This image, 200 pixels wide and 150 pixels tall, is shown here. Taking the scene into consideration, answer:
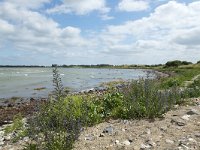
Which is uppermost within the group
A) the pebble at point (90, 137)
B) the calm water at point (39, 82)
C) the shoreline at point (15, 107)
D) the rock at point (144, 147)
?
the rock at point (144, 147)

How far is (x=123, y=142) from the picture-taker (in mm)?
7953

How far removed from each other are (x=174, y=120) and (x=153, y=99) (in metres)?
1.27

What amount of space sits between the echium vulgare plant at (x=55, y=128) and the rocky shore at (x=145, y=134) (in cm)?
37

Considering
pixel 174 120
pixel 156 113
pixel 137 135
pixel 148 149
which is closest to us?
pixel 148 149

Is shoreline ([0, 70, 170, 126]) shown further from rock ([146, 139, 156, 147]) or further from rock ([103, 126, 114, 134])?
rock ([146, 139, 156, 147])

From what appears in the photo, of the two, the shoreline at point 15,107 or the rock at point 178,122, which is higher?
the rock at point 178,122

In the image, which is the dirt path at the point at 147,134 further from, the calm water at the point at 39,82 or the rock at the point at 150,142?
the calm water at the point at 39,82

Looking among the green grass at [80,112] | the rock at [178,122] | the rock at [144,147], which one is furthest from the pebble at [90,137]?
the rock at [178,122]

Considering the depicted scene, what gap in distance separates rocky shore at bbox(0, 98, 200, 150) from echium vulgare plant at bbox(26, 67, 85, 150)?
0.37m

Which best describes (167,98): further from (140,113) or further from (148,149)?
(148,149)

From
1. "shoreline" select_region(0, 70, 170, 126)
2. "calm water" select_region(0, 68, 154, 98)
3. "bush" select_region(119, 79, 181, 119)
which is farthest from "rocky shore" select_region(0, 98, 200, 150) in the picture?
"calm water" select_region(0, 68, 154, 98)

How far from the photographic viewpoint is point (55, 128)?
8188mm

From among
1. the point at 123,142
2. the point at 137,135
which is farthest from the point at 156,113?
the point at 123,142

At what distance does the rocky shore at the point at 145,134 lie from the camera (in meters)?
7.63
